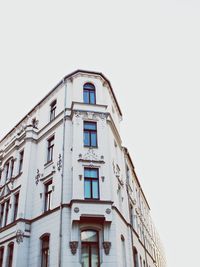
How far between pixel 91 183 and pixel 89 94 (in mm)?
8882

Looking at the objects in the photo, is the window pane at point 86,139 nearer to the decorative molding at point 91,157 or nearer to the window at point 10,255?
the decorative molding at point 91,157

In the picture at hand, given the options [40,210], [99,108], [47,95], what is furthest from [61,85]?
[40,210]

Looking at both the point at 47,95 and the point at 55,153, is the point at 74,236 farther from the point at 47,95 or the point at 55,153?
the point at 47,95

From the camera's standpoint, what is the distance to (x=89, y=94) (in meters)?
26.4

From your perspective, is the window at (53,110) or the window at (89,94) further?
the window at (53,110)

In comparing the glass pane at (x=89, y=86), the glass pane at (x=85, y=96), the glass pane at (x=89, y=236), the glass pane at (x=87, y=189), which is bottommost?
the glass pane at (x=89, y=236)

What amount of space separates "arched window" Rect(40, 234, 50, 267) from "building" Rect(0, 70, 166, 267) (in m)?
0.07

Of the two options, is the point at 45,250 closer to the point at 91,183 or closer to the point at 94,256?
the point at 94,256

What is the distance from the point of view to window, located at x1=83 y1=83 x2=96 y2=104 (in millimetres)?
25886

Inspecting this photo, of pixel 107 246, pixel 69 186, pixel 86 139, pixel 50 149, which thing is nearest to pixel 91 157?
pixel 86 139

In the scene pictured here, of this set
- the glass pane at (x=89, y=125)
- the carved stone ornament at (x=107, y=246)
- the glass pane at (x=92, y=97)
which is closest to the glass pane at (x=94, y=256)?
the carved stone ornament at (x=107, y=246)

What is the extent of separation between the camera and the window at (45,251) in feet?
66.8

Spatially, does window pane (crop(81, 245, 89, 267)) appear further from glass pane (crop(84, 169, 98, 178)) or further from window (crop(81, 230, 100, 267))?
glass pane (crop(84, 169, 98, 178))

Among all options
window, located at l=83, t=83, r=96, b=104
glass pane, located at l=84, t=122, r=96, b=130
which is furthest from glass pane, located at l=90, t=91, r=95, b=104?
glass pane, located at l=84, t=122, r=96, b=130
